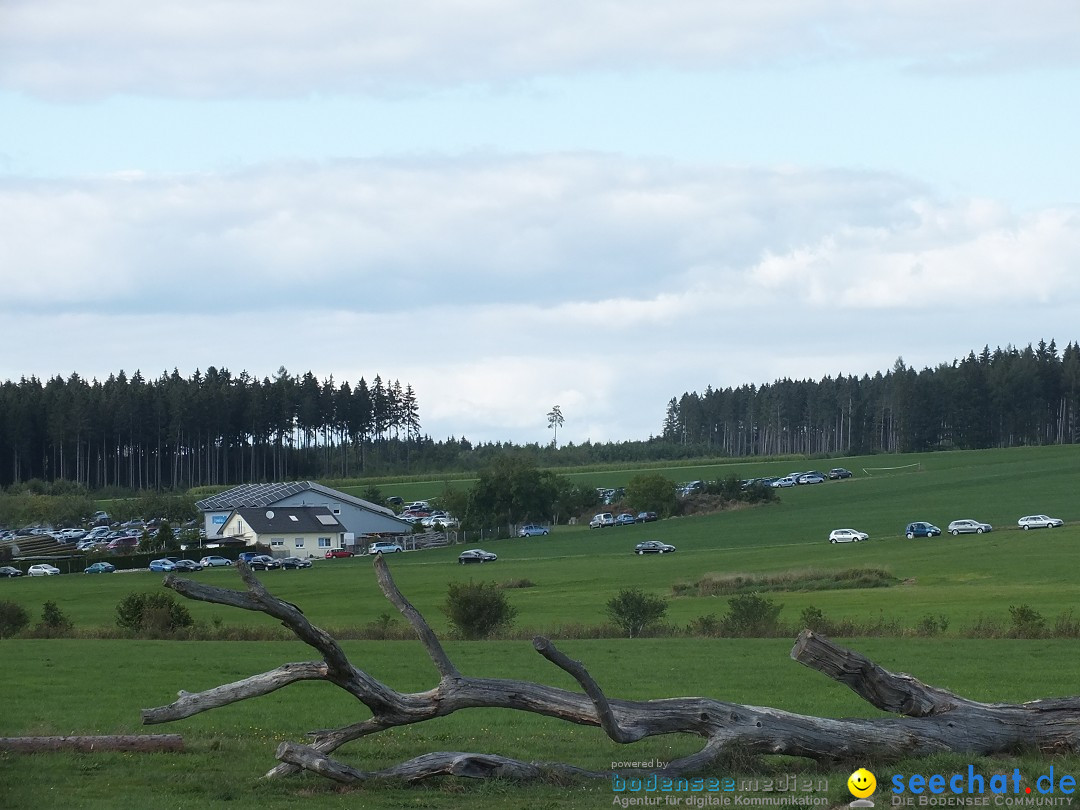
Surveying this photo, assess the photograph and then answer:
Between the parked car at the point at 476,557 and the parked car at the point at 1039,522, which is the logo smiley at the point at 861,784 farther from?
the parked car at the point at 476,557

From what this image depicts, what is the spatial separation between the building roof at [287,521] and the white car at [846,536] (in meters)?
52.8

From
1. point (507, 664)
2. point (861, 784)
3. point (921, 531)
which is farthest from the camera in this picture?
point (921, 531)

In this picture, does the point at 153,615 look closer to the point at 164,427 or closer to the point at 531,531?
the point at 531,531

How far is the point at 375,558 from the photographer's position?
1348cm

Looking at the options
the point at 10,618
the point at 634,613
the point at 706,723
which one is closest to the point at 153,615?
the point at 10,618

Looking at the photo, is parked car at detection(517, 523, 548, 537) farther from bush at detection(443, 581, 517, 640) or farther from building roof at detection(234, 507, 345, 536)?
bush at detection(443, 581, 517, 640)

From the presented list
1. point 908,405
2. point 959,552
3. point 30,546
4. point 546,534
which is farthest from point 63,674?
point 908,405

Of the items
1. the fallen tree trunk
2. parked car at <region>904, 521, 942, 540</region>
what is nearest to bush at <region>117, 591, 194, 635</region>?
the fallen tree trunk

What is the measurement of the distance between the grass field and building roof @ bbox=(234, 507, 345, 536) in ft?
96.9

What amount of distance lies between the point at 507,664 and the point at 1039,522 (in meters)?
66.6

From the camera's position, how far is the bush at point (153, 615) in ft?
135

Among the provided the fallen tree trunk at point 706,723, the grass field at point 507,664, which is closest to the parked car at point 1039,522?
the grass field at point 507,664

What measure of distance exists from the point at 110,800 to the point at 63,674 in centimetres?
1596

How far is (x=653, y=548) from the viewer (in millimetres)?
90000
